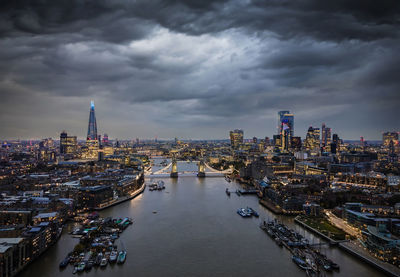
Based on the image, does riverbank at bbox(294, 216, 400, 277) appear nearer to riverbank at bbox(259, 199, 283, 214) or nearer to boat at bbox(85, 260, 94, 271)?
riverbank at bbox(259, 199, 283, 214)

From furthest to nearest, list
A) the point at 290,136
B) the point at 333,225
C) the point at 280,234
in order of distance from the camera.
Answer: the point at 290,136 → the point at 333,225 → the point at 280,234

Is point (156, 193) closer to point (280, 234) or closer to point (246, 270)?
point (280, 234)

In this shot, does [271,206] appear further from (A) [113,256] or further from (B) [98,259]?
(B) [98,259]

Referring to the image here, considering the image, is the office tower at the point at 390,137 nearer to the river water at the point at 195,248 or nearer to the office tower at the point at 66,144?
the river water at the point at 195,248

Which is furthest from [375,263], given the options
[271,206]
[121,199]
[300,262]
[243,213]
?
[121,199]

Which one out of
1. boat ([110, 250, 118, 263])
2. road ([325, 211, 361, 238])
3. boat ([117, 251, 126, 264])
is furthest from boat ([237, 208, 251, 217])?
boat ([110, 250, 118, 263])

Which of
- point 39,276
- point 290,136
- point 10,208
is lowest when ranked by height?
point 39,276

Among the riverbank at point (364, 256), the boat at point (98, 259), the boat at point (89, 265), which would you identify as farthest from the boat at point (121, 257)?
the riverbank at point (364, 256)

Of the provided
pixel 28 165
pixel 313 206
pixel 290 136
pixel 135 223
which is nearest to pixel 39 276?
pixel 135 223
